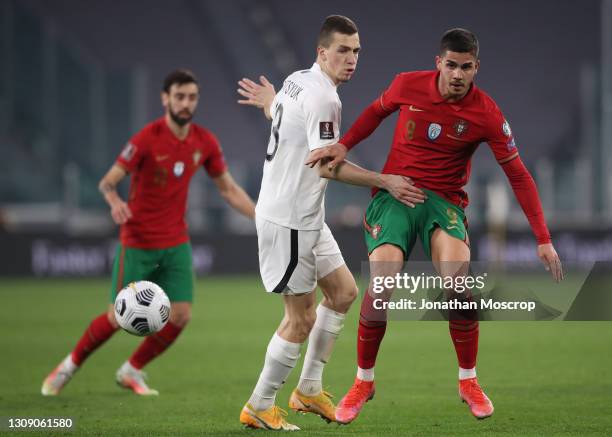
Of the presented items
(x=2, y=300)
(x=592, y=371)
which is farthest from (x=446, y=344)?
(x=2, y=300)

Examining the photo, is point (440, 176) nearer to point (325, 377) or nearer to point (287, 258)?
point (287, 258)

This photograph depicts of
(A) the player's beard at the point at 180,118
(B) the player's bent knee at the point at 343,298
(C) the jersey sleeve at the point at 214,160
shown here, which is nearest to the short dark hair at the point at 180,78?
(A) the player's beard at the point at 180,118

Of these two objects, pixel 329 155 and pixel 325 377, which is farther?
pixel 325 377

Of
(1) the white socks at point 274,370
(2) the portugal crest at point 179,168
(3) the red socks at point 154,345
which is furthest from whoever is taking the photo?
(2) the portugal crest at point 179,168

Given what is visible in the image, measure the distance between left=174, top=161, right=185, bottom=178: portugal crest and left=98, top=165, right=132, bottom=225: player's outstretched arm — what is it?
1.46ft

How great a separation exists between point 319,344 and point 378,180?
1.20 meters

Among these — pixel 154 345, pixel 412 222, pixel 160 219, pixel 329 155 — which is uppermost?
pixel 329 155

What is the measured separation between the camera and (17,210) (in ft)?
67.4

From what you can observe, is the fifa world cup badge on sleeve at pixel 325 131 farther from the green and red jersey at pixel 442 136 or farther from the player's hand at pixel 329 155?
the green and red jersey at pixel 442 136

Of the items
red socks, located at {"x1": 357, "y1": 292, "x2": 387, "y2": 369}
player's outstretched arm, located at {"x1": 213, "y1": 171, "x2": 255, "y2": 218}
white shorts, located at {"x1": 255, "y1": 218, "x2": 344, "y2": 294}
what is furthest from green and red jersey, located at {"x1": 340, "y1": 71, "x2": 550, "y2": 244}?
player's outstretched arm, located at {"x1": 213, "y1": 171, "x2": 255, "y2": 218}

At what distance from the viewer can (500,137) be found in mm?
6273

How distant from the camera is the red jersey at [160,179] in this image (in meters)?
8.66

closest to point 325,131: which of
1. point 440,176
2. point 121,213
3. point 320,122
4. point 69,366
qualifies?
point 320,122

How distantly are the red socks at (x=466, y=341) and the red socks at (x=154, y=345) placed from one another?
2.90 metres
